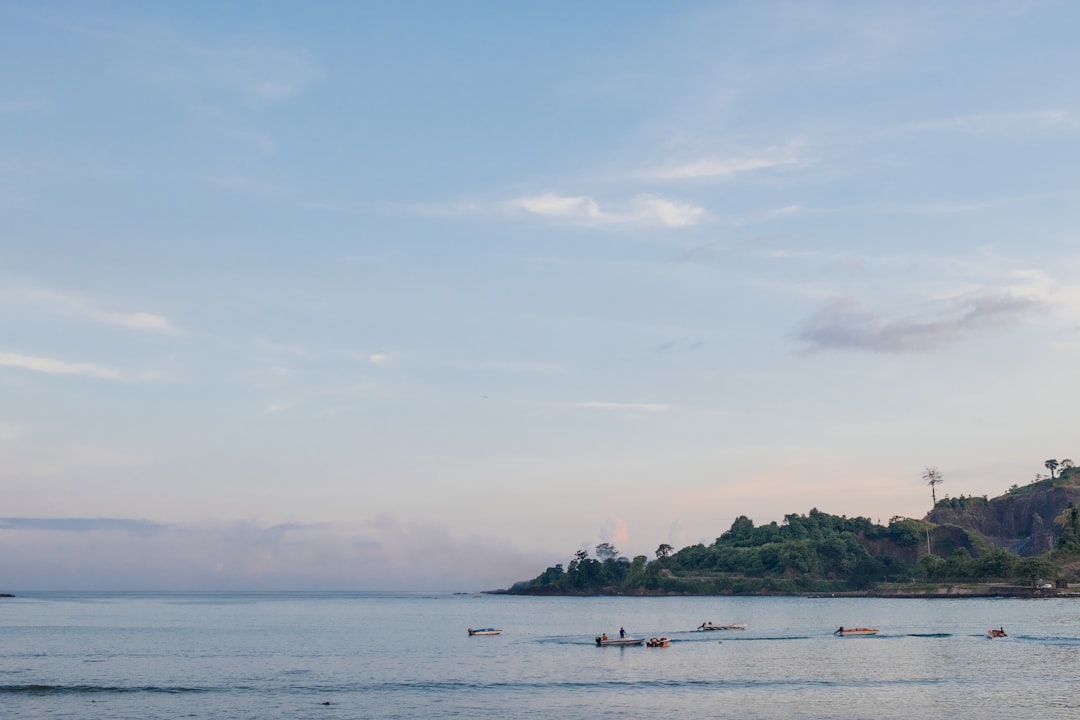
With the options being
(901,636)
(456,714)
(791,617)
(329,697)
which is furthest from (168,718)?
(791,617)

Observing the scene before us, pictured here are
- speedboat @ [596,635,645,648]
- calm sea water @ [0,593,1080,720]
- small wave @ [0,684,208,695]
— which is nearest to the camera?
calm sea water @ [0,593,1080,720]

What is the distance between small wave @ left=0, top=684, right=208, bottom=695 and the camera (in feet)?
278

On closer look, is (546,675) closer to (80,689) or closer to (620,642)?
(620,642)

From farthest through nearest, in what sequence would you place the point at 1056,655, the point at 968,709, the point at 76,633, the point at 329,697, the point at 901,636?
the point at 76,633 < the point at 901,636 < the point at 1056,655 < the point at 329,697 < the point at 968,709

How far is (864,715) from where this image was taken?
228 feet

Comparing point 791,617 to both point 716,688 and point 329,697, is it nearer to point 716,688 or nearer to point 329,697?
point 716,688

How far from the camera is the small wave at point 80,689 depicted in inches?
3336

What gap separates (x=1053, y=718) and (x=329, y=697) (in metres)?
54.1

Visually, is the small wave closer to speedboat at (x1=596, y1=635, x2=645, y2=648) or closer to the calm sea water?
the calm sea water

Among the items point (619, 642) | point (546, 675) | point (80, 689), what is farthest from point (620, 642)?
point (80, 689)

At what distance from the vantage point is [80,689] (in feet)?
285

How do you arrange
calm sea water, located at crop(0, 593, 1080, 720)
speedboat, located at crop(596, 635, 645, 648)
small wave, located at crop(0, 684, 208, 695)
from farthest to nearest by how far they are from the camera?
speedboat, located at crop(596, 635, 645, 648) < small wave, located at crop(0, 684, 208, 695) < calm sea water, located at crop(0, 593, 1080, 720)

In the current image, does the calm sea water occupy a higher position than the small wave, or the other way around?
the small wave

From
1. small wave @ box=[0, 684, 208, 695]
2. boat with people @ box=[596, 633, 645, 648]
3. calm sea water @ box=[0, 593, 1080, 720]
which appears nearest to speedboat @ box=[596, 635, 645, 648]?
boat with people @ box=[596, 633, 645, 648]
